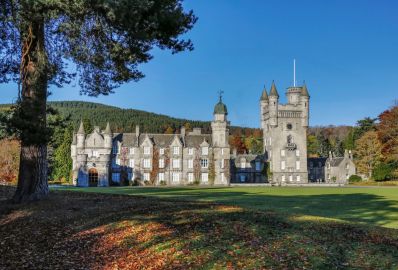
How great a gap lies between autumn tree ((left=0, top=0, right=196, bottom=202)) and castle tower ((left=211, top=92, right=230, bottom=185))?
169ft

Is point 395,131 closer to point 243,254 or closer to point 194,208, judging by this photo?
point 194,208

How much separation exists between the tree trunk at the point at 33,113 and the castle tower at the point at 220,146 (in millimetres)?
52995

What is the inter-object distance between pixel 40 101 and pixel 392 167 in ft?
238

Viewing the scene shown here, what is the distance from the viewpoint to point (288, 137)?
274ft

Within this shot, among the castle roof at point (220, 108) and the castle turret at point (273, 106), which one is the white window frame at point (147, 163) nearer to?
the castle roof at point (220, 108)

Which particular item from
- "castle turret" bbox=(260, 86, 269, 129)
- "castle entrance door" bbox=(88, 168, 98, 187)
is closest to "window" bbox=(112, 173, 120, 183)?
"castle entrance door" bbox=(88, 168, 98, 187)

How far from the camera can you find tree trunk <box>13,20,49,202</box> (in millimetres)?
14758

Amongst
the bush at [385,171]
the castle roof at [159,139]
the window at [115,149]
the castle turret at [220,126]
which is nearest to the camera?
the window at [115,149]

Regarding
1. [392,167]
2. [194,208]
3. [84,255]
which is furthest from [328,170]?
[84,255]

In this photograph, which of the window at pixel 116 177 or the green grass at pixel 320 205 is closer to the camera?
the green grass at pixel 320 205

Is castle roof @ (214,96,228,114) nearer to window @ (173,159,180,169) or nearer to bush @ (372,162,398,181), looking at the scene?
window @ (173,159,180,169)

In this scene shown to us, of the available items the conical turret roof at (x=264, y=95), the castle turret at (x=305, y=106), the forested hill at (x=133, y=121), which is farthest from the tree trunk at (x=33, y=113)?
the forested hill at (x=133, y=121)

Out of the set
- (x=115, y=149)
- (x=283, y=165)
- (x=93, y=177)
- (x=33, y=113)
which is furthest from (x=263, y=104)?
(x=33, y=113)

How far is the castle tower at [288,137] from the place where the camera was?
Result: 82125 millimetres
